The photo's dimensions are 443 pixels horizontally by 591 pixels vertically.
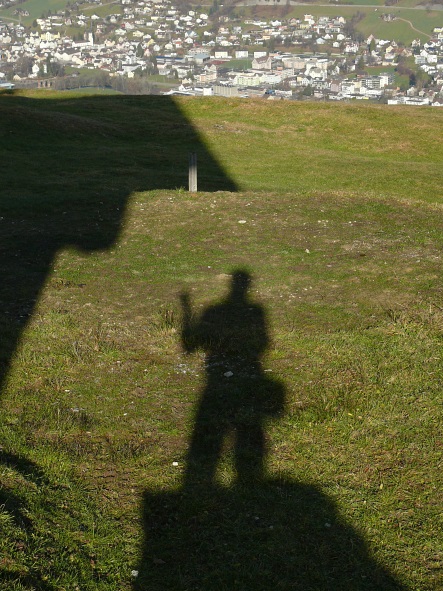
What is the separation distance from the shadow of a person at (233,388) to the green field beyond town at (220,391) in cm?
3

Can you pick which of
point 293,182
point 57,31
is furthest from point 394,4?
point 293,182

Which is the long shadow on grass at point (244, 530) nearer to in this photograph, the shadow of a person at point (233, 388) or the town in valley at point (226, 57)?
the shadow of a person at point (233, 388)

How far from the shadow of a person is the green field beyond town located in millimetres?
32

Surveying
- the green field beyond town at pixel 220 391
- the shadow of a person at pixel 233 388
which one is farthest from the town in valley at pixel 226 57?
the shadow of a person at pixel 233 388

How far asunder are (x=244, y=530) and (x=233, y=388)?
2.52 metres

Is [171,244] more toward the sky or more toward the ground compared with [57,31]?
more toward the sky

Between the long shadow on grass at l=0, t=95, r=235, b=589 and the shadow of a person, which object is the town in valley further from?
the shadow of a person

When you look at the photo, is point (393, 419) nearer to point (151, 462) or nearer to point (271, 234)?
point (151, 462)

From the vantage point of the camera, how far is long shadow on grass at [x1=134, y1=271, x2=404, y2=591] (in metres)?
5.48

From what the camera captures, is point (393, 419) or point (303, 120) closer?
point (393, 419)

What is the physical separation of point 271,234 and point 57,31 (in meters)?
182

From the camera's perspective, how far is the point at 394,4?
623 feet

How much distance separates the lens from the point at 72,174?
21234 mm

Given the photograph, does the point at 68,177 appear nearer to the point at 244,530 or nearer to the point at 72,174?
the point at 72,174
